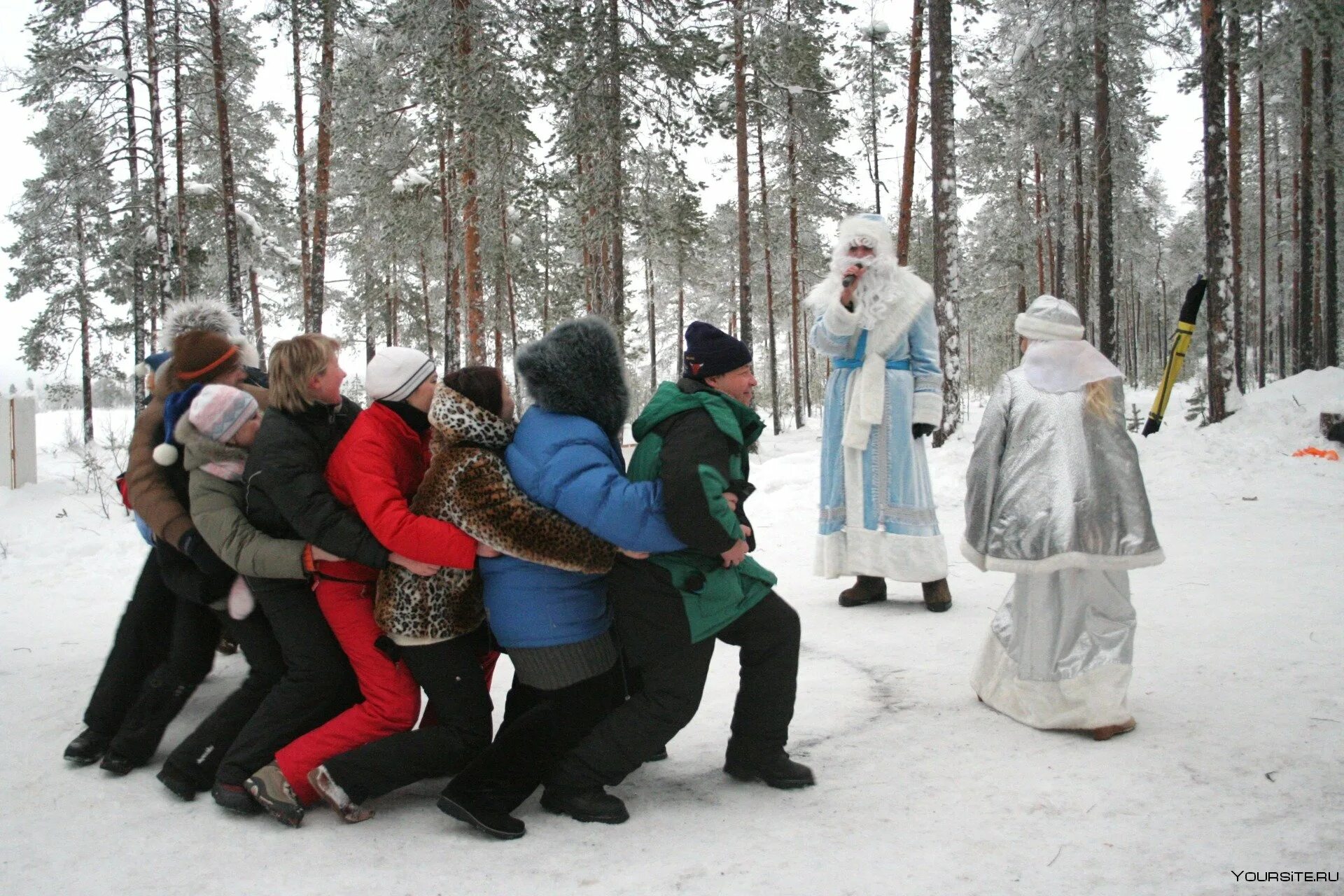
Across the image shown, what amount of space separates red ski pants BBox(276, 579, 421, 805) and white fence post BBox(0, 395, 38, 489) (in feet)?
41.4

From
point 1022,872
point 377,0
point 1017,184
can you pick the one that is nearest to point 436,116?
point 377,0

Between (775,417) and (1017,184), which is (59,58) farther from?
(1017,184)

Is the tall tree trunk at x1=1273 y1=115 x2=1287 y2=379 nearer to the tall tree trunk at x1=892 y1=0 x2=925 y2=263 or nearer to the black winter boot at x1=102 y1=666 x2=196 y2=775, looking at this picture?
the tall tree trunk at x1=892 y1=0 x2=925 y2=263

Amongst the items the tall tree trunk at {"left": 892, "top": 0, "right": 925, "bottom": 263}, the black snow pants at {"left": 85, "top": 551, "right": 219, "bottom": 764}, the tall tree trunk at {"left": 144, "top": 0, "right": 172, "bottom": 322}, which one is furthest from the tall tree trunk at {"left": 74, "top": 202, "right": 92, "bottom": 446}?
the black snow pants at {"left": 85, "top": 551, "right": 219, "bottom": 764}

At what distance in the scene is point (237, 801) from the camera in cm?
312

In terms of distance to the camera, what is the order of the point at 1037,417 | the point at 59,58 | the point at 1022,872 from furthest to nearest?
the point at 59,58 < the point at 1037,417 < the point at 1022,872

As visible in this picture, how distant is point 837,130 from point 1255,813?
67.5 ft

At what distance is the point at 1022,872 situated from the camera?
99.9 inches

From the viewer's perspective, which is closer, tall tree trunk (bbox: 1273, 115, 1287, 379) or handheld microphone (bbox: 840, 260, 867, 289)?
handheld microphone (bbox: 840, 260, 867, 289)

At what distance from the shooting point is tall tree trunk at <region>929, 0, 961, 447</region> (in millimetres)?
13711

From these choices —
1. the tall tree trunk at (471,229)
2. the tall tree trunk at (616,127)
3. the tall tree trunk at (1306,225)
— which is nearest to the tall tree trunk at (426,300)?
the tall tree trunk at (471,229)

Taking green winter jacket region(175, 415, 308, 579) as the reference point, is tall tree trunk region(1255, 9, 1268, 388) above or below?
above

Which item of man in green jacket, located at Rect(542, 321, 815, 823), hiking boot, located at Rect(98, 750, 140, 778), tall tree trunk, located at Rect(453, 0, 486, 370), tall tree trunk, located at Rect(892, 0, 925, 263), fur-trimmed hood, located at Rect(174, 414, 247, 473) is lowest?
hiking boot, located at Rect(98, 750, 140, 778)

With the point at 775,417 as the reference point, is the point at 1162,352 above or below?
above
